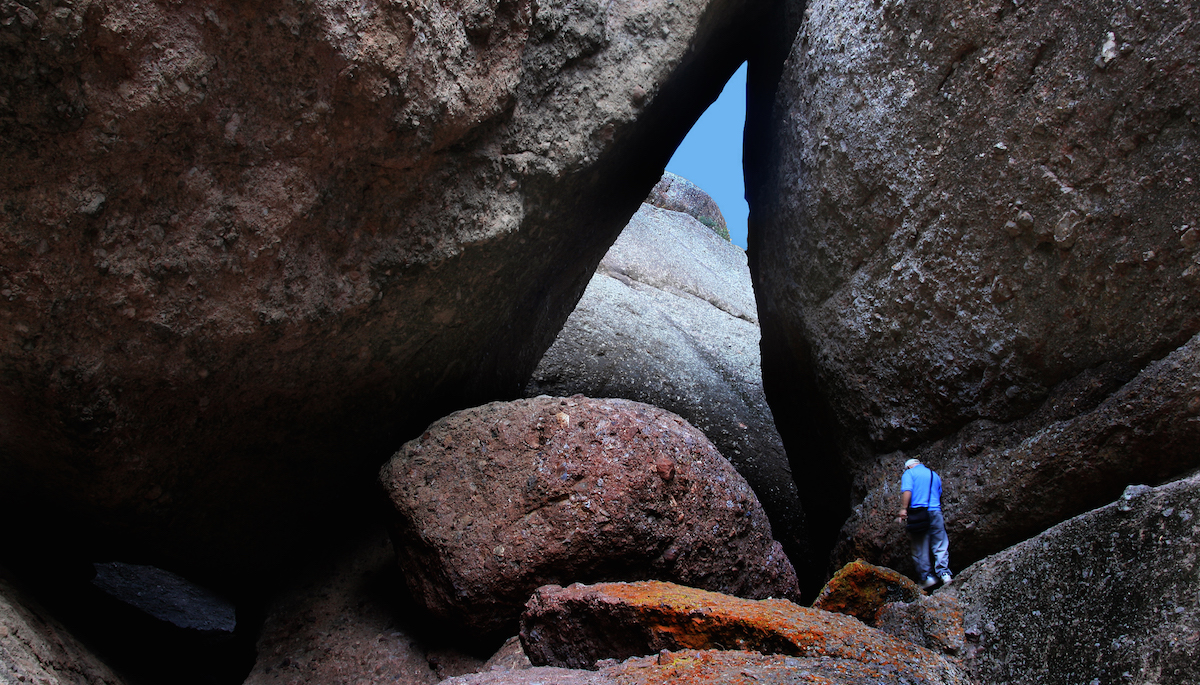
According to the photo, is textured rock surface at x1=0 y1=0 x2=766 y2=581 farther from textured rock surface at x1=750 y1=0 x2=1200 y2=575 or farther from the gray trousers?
the gray trousers

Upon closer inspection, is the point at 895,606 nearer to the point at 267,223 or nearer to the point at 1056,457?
the point at 1056,457

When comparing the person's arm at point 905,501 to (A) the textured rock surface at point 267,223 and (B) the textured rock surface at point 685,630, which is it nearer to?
(B) the textured rock surface at point 685,630

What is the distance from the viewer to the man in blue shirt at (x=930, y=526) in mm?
2629

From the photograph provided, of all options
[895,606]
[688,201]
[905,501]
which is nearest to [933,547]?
[905,501]

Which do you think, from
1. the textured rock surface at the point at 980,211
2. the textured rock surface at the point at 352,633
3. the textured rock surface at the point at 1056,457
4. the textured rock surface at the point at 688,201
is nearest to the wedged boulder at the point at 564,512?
the textured rock surface at the point at 352,633

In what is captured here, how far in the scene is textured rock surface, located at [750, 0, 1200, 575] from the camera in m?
2.16

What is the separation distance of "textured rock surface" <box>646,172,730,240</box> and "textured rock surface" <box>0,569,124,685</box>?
10578mm

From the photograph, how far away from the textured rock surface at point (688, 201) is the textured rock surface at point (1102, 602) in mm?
10675

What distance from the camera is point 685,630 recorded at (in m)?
1.81

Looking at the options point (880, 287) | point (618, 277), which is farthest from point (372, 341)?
point (618, 277)

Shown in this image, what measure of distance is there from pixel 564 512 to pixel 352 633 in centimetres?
119

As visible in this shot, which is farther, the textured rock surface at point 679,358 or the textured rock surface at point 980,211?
the textured rock surface at point 679,358

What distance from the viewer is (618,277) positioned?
30.2ft

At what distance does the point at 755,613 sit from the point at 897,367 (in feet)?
5.29
